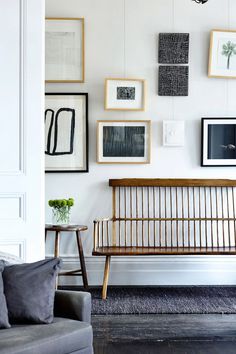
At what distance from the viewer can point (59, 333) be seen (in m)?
2.92

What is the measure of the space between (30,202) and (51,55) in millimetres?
2109

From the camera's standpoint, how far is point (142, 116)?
5961mm

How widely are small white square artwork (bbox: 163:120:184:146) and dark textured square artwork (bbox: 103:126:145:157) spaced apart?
23cm

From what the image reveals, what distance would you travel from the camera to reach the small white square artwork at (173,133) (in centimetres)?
594

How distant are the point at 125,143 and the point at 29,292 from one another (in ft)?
9.90

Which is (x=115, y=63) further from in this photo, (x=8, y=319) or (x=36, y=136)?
(x=8, y=319)

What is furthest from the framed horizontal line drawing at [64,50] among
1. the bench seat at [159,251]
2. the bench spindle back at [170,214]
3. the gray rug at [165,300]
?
the gray rug at [165,300]

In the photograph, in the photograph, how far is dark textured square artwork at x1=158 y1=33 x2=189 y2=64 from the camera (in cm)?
593

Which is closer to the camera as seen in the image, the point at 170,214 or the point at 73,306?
the point at 73,306

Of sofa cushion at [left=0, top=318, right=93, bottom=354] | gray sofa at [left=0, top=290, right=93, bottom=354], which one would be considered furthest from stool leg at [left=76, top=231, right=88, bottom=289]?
sofa cushion at [left=0, top=318, right=93, bottom=354]

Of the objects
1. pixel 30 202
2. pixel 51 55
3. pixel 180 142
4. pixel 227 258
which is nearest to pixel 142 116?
pixel 180 142

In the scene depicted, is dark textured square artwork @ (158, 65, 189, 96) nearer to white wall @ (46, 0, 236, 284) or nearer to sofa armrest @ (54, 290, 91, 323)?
white wall @ (46, 0, 236, 284)

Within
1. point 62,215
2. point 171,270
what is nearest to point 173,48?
point 62,215

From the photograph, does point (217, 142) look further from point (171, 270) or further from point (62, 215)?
point (62, 215)
